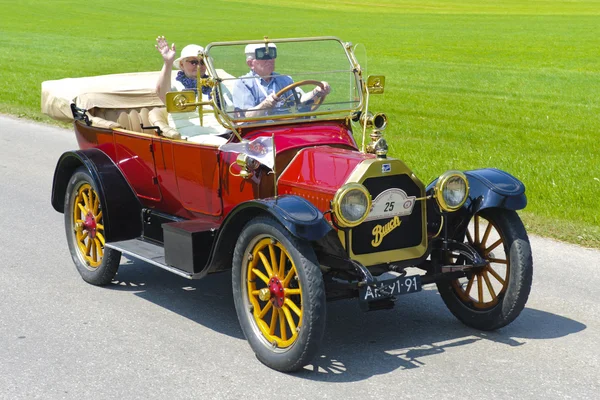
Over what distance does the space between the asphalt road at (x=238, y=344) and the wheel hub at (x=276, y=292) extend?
14.1 inches

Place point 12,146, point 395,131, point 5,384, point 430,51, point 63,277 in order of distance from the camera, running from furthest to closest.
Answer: point 430,51
point 395,131
point 12,146
point 63,277
point 5,384

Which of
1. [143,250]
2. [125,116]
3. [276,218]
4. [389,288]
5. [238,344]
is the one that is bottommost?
[238,344]

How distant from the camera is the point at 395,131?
14.4 m

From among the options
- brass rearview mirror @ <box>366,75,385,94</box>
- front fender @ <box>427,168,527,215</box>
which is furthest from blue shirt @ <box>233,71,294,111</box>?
front fender @ <box>427,168,527,215</box>

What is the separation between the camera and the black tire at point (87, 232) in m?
6.52

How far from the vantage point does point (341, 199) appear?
15.8ft

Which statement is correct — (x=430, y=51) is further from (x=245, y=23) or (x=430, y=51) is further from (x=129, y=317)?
(x=129, y=317)

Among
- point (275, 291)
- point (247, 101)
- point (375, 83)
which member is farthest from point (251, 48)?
point (275, 291)

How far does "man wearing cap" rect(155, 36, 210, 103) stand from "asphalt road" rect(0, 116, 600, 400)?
4.59 feet

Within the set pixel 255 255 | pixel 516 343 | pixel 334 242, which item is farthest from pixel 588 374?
pixel 255 255

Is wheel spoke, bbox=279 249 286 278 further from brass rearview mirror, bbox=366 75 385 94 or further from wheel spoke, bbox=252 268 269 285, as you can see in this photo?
brass rearview mirror, bbox=366 75 385 94

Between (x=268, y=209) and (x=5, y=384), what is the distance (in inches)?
64.1

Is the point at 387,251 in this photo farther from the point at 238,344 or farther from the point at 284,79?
the point at 284,79

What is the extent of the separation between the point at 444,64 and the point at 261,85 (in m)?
22.4
